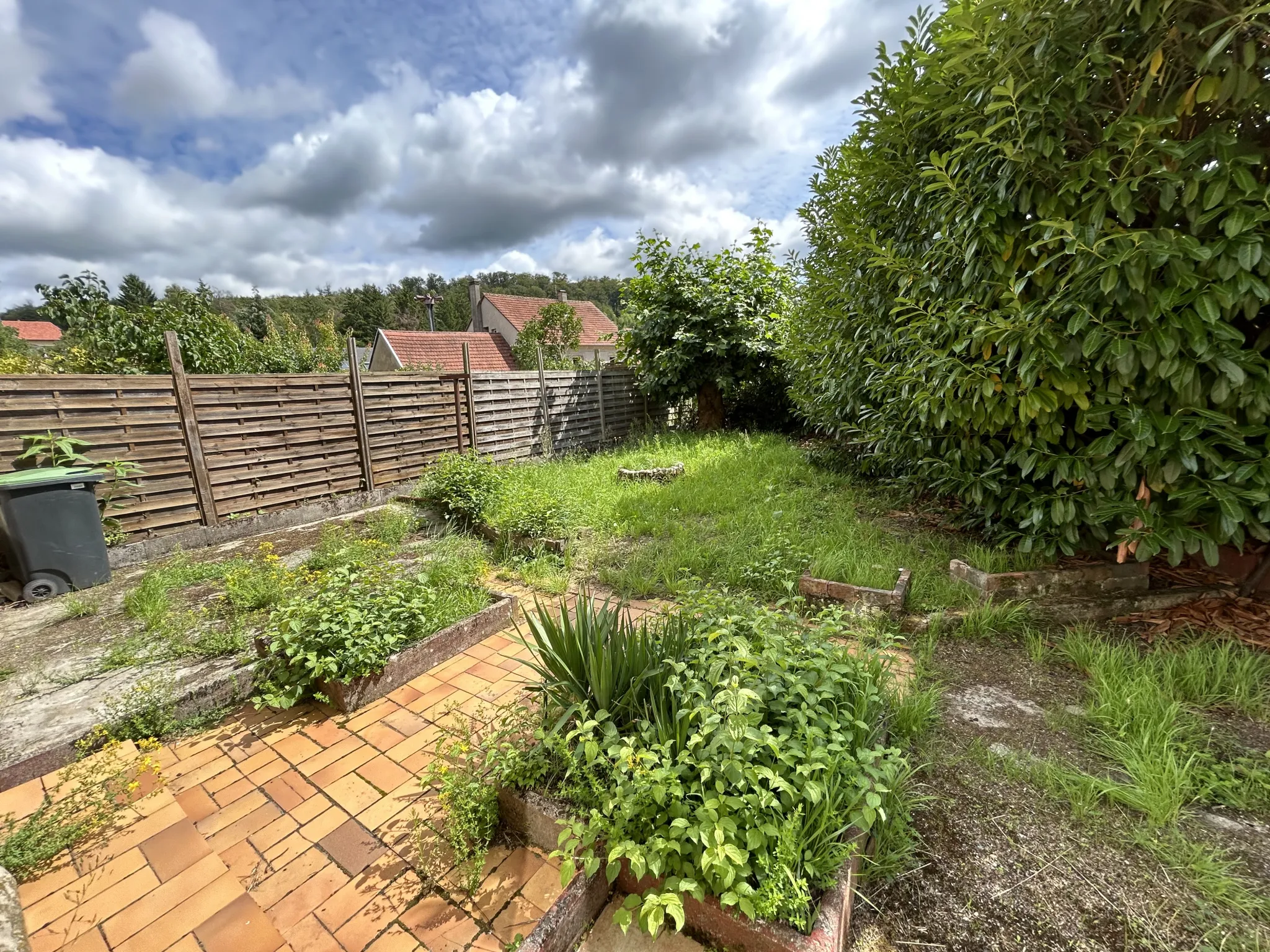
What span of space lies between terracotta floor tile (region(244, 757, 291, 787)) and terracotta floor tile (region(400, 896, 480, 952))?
38.0 inches

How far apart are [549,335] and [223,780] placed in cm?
1997

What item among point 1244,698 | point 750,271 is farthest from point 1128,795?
point 750,271

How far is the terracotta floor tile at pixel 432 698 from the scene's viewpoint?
238cm

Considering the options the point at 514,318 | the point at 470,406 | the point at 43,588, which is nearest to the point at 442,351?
the point at 514,318

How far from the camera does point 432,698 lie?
2.44 metres

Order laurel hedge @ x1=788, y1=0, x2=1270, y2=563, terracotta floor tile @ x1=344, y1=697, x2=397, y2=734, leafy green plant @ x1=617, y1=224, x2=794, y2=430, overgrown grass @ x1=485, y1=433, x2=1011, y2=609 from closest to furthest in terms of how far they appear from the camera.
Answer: laurel hedge @ x1=788, y1=0, x2=1270, y2=563
terracotta floor tile @ x1=344, y1=697, x2=397, y2=734
overgrown grass @ x1=485, y1=433, x2=1011, y2=609
leafy green plant @ x1=617, y1=224, x2=794, y2=430

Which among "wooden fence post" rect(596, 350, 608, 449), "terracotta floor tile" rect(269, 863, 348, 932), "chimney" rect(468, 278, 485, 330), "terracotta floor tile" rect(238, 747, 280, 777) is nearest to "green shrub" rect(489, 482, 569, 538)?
"terracotta floor tile" rect(238, 747, 280, 777)

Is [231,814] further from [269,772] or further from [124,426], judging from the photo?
[124,426]

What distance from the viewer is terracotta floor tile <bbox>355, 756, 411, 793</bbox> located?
6.32 feet

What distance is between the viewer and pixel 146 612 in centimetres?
319

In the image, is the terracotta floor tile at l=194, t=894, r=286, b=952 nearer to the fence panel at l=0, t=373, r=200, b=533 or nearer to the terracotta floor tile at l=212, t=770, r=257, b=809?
the terracotta floor tile at l=212, t=770, r=257, b=809

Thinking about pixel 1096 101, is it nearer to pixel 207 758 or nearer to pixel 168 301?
pixel 207 758

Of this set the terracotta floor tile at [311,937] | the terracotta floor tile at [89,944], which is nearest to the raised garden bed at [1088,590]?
the terracotta floor tile at [311,937]

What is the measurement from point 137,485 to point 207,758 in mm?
3577
